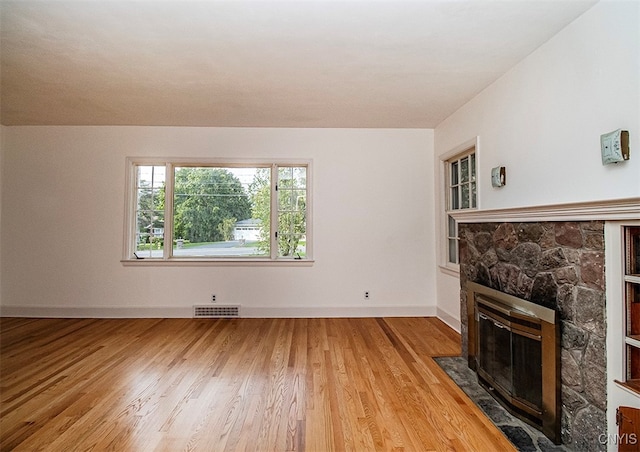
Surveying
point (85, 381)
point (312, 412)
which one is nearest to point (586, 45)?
point (312, 412)

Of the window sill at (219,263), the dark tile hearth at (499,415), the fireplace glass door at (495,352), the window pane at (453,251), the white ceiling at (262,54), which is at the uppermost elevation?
the white ceiling at (262,54)

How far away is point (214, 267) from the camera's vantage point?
4.24 m

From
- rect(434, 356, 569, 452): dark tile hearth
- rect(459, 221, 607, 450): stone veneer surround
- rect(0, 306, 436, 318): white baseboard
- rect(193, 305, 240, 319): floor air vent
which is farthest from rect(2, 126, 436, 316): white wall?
rect(459, 221, 607, 450): stone veneer surround

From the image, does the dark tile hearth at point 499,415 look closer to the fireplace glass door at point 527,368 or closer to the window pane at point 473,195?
the fireplace glass door at point 527,368

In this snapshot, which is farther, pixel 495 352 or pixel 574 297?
pixel 495 352

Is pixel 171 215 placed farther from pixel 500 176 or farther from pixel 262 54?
pixel 500 176

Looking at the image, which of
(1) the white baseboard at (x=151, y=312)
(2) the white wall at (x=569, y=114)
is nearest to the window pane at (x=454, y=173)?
(2) the white wall at (x=569, y=114)

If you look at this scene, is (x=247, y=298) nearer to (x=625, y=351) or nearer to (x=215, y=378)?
(x=215, y=378)

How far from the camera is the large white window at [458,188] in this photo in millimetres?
3570

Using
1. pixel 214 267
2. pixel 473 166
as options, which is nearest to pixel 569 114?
pixel 473 166

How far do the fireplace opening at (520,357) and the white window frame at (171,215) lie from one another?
7.84 ft

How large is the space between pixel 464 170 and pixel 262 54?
274 centimetres

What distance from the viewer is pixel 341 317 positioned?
421 cm

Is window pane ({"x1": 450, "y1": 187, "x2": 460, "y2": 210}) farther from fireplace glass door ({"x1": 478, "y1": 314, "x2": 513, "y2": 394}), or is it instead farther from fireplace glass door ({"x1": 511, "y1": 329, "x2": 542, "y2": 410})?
fireplace glass door ({"x1": 511, "y1": 329, "x2": 542, "y2": 410})
